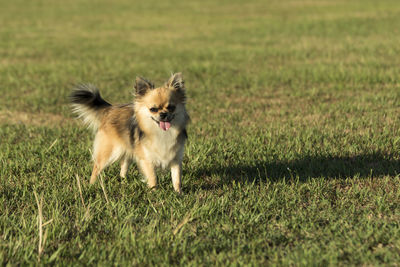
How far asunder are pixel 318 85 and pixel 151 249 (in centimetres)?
828

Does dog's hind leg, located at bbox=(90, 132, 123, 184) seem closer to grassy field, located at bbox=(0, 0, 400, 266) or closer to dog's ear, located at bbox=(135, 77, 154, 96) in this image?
grassy field, located at bbox=(0, 0, 400, 266)

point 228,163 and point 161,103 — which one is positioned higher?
point 161,103

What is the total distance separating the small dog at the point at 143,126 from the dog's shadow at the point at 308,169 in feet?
2.37

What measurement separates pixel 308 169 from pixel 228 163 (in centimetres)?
96

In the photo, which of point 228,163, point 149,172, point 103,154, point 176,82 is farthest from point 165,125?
point 228,163

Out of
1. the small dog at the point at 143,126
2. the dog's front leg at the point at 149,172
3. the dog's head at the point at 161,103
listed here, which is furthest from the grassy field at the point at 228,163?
the dog's head at the point at 161,103

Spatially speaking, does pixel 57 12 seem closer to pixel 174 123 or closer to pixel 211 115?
pixel 211 115

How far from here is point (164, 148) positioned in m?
5.15

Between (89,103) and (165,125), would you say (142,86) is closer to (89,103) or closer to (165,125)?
(165,125)

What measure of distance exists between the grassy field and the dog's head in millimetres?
770

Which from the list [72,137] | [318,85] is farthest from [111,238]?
[318,85]

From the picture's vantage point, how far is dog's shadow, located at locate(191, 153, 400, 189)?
5.76m

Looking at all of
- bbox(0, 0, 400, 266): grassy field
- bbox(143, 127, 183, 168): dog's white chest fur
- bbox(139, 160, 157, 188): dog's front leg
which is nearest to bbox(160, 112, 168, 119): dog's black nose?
bbox(143, 127, 183, 168): dog's white chest fur

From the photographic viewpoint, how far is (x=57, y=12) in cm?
3100
